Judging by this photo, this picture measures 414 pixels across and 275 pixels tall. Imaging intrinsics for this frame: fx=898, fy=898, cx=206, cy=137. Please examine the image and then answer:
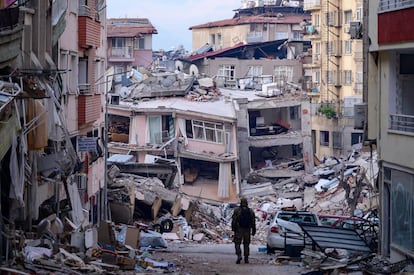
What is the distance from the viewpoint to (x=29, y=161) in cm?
2164

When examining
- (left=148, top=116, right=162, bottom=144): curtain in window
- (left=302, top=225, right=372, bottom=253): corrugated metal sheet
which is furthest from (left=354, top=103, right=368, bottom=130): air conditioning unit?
(left=148, top=116, right=162, bottom=144): curtain in window

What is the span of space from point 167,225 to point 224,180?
672 inches

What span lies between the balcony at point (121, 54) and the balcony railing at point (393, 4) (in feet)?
167

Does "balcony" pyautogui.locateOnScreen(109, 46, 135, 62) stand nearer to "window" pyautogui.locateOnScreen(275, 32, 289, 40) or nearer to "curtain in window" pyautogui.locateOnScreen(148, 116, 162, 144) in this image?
"curtain in window" pyautogui.locateOnScreen(148, 116, 162, 144)

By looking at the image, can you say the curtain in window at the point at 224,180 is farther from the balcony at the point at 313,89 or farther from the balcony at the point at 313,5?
the balcony at the point at 313,5

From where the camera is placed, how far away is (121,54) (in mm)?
→ 71375

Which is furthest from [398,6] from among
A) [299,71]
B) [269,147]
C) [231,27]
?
[231,27]

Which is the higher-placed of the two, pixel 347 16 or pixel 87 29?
pixel 347 16

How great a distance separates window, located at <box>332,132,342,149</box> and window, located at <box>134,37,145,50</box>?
55.6ft

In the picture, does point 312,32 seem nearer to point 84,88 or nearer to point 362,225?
point 84,88

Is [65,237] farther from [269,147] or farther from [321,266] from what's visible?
[269,147]

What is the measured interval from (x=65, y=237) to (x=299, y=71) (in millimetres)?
58758

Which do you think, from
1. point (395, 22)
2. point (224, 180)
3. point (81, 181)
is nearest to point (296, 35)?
point (224, 180)

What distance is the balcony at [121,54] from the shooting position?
232ft
